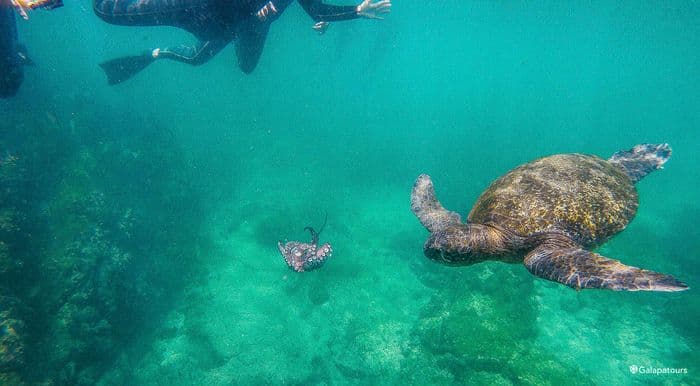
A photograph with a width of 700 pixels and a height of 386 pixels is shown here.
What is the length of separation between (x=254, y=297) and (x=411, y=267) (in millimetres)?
5899

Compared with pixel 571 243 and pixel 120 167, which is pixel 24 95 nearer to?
pixel 120 167

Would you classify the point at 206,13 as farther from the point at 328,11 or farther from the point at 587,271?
the point at 587,271

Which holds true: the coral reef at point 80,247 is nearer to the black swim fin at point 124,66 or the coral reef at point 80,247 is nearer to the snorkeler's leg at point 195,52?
the black swim fin at point 124,66

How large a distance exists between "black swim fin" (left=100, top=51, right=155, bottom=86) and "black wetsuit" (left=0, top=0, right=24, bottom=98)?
10.4 ft

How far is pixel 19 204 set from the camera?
31.6 feet

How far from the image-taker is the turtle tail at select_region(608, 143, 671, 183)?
5543 mm

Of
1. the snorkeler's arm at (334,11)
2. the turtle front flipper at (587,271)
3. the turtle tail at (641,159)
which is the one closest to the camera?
the turtle front flipper at (587,271)

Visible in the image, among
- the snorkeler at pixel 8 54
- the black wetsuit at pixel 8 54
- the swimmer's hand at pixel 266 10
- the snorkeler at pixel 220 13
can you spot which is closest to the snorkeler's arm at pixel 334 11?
the snorkeler at pixel 220 13

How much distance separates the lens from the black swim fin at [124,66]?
9227 mm

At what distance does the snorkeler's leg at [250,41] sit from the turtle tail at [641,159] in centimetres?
866

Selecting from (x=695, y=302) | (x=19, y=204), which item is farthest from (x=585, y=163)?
(x=19, y=204)

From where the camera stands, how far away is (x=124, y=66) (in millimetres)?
9367

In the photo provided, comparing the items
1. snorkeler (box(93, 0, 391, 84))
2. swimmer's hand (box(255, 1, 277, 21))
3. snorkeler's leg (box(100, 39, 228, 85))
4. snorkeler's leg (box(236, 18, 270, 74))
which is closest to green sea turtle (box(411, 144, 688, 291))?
snorkeler (box(93, 0, 391, 84))

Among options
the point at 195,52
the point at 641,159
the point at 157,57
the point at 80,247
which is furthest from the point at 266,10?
the point at 80,247
